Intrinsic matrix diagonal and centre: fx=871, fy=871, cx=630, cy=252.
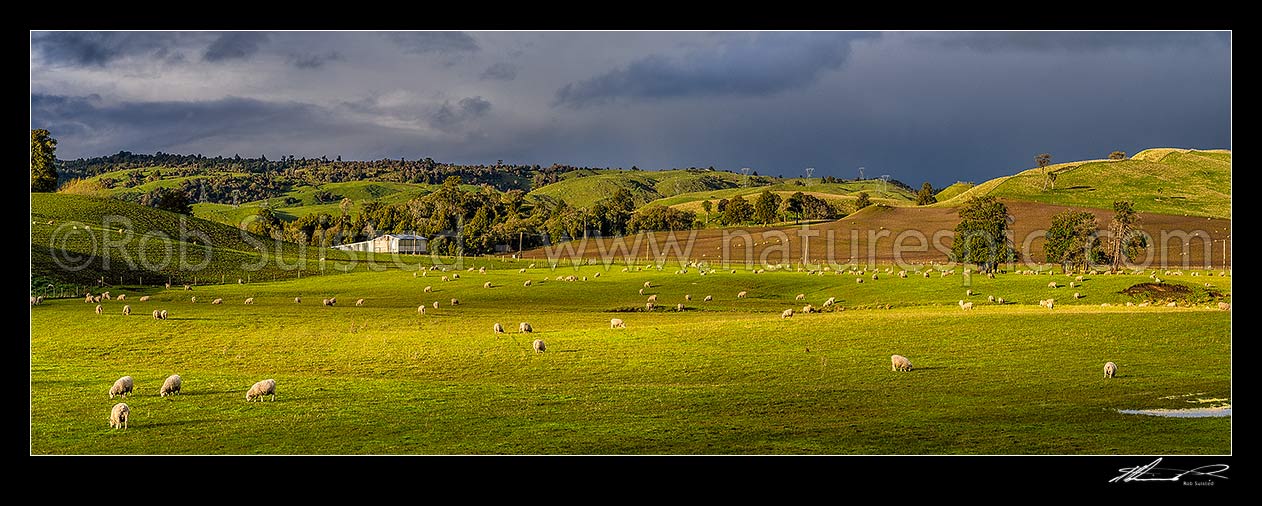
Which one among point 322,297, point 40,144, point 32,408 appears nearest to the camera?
point 32,408

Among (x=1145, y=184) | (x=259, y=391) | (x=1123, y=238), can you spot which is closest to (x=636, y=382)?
(x=259, y=391)

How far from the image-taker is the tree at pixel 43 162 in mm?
104188

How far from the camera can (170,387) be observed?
2517 cm

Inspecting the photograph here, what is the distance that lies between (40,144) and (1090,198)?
508 feet

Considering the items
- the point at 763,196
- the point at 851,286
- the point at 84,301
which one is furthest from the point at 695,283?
the point at 763,196

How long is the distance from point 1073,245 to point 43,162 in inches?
4636

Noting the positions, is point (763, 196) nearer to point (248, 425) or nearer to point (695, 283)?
point (695, 283)

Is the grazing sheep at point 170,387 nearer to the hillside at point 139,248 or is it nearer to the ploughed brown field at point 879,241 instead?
the hillside at point 139,248

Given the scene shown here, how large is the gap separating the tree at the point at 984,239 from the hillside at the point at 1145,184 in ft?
192

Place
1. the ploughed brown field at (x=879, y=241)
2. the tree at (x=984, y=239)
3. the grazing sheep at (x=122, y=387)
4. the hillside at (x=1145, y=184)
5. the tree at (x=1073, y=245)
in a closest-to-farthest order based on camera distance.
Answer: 1. the grazing sheep at (x=122, y=387)
2. the tree at (x=984, y=239)
3. the tree at (x=1073, y=245)
4. the ploughed brown field at (x=879, y=241)
5. the hillside at (x=1145, y=184)

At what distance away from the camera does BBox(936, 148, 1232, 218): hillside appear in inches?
5207
